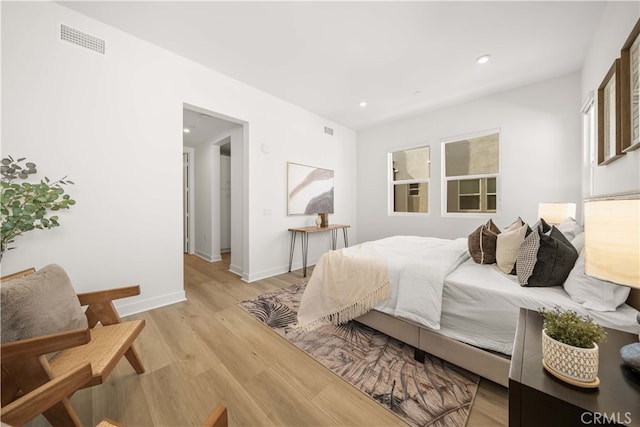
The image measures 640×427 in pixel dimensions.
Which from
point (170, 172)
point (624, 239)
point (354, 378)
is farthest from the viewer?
point (170, 172)

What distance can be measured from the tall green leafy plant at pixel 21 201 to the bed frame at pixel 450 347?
264 cm

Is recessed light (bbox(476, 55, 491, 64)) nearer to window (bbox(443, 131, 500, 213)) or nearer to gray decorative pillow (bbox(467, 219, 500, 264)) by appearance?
window (bbox(443, 131, 500, 213))

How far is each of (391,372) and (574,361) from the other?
3.65 ft

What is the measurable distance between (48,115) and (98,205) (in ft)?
2.67

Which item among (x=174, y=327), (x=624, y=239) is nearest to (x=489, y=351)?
(x=624, y=239)

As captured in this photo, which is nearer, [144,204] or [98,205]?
[98,205]

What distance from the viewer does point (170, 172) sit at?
2695 millimetres

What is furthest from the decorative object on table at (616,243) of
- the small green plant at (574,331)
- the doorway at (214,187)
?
the doorway at (214,187)

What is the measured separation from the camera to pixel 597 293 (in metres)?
1.25

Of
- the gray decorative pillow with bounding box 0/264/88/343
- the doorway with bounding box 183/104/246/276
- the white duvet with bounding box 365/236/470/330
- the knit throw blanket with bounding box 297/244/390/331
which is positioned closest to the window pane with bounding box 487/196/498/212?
the white duvet with bounding box 365/236/470/330

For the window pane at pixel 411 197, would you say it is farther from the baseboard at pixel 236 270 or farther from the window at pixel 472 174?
the baseboard at pixel 236 270

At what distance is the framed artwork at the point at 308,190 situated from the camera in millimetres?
4043

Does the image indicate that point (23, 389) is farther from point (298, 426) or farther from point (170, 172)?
point (170, 172)

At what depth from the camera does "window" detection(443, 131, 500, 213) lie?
3732 millimetres
